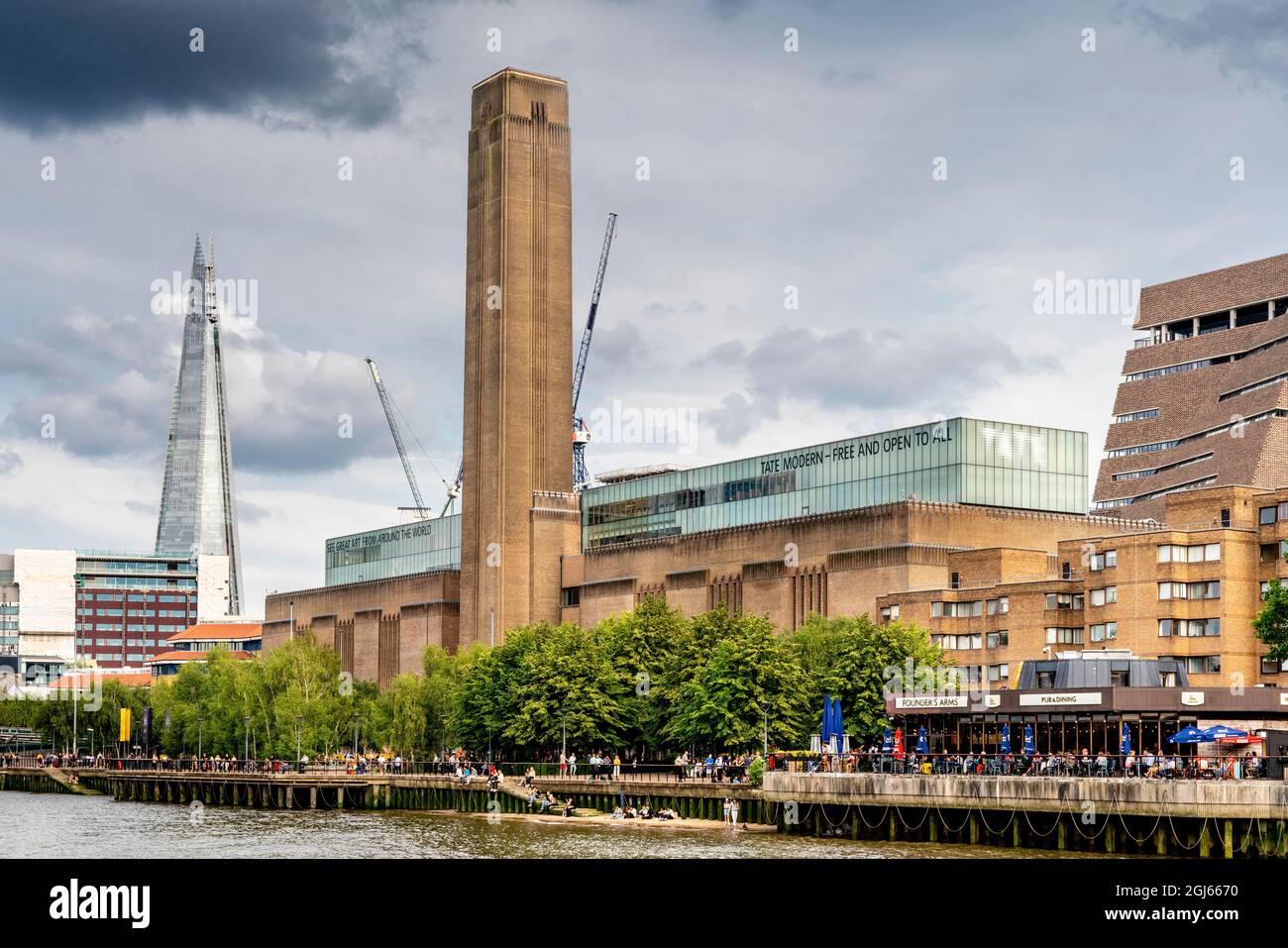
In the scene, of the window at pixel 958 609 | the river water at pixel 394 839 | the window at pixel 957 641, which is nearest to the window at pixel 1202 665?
the window at pixel 957 641

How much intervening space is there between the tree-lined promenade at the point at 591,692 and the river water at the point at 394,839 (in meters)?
14.8

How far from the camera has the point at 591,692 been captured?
130m

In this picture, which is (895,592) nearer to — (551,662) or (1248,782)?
(551,662)

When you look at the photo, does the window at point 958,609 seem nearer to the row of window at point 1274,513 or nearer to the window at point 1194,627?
the window at point 1194,627

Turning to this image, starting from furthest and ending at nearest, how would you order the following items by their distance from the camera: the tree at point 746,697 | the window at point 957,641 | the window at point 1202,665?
the window at point 957,641, the window at point 1202,665, the tree at point 746,697

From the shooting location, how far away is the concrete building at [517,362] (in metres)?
190

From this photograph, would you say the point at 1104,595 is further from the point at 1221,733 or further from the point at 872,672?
the point at 1221,733

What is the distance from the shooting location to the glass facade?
151875 millimetres

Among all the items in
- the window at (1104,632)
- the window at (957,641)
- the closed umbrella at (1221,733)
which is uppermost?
the window at (1104,632)

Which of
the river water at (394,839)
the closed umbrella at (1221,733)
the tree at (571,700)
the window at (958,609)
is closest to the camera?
the river water at (394,839)

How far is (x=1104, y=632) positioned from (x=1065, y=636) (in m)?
3.49

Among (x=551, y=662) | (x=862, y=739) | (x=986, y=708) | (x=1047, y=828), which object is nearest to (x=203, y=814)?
(x=551, y=662)

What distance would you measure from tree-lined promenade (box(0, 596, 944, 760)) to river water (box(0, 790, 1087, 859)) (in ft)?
48.5
